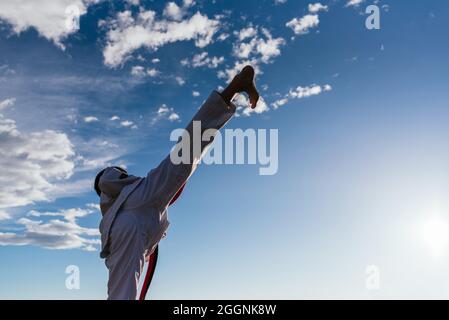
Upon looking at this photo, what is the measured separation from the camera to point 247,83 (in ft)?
14.1

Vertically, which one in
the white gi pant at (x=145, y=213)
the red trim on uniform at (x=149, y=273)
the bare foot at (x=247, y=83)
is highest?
the bare foot at (x=247, y=83)

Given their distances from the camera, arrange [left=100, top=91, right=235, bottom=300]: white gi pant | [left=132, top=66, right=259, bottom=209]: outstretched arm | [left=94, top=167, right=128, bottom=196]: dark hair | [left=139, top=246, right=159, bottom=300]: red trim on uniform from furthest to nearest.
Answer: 1. [left=94, top=167, right=128, bottom=196]: dark hair
2. [left=139, top=246, right=159, bottom=300]: red trim on uniform
3. [left=132, top=66, right=259, bottom=209]: outstretched arm
4. [left=100, top=91, right=235, bottom=300]: white gi pant

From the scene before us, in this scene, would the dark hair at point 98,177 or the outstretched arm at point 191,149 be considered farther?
the dark hair at point 98,177

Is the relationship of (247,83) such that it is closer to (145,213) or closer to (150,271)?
(145,213)

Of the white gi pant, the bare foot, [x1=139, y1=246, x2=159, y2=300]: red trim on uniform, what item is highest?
the bare foot

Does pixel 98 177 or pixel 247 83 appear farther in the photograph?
pixel 98 177

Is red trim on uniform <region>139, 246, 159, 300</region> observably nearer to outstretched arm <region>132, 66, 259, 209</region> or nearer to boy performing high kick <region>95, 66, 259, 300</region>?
boy performing high kick <region>95, 66, 259, 300</region>

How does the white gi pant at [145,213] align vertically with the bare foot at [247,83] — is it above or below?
below

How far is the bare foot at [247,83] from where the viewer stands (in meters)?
4.26

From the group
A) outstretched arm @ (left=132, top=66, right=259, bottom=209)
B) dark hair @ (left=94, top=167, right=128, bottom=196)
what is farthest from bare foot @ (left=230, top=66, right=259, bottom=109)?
dark hair @ (left=94, top=167, right=128, bottom=196)

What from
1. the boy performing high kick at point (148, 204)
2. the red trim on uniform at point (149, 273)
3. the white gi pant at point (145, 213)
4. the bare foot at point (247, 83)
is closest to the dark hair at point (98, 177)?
the boy performing high kick at point (148, 204)

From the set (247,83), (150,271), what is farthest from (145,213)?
(247,83)

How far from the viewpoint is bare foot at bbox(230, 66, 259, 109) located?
4258 mm

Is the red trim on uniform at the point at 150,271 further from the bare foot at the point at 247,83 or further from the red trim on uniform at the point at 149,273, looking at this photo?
the bare foot at the point at 247,83
